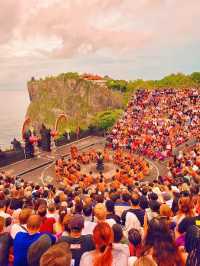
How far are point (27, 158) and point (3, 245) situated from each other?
24098 millimetres

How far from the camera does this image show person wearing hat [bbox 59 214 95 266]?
4793 mm

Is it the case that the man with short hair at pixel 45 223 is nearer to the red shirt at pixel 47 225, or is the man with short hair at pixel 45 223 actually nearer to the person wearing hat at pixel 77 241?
the red shirt at pixel 47 225

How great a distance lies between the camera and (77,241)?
16.2 ft

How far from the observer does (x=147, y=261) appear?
3.76 meters

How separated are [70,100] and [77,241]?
3248 inches

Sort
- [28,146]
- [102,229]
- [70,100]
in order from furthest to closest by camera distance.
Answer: [70,100], [28,146], [102,229]

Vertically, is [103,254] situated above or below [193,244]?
above

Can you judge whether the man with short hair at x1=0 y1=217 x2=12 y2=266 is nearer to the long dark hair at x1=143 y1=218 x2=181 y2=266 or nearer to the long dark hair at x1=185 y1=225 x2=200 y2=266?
the long dark hair at x1=143 y1=218 x2=181 y2=266

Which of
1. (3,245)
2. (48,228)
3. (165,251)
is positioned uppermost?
(165,251)

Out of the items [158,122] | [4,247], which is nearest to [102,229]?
[4,247]

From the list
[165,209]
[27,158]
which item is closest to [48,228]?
[165,209]

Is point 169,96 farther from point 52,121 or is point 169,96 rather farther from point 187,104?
point 52,121

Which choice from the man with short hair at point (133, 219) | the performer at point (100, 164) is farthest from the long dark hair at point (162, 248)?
the performer at point (100, 164)

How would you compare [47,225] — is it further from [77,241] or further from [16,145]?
[16,145]
